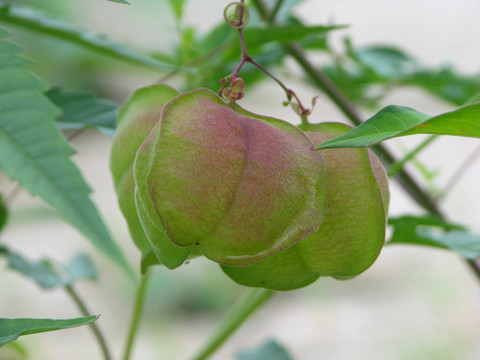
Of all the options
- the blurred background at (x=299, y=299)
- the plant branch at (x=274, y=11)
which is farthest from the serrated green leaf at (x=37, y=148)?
the blurred background at (x=299, y=299)

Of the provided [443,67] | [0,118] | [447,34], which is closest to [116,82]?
[447,34]

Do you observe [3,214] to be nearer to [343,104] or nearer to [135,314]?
[135,314]

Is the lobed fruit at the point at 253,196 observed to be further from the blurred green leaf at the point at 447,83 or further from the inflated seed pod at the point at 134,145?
the blurred green leaf at the point at 447,83

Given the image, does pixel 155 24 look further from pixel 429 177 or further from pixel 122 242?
pixel 429 177

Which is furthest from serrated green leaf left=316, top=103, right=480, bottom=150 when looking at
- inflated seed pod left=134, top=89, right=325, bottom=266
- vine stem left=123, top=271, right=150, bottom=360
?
vine stem left=123, top=271, right=150, bottom=360

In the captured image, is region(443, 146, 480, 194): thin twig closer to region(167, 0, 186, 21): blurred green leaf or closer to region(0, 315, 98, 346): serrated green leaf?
region(167, 0, 186, 21): blurred green leaf
